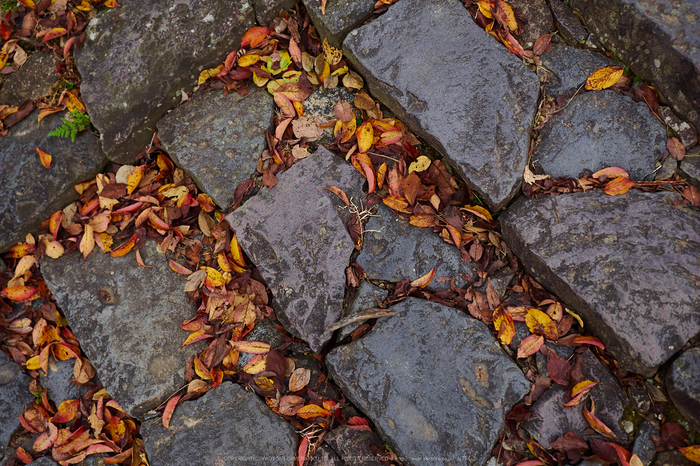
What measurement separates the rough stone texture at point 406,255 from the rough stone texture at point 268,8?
1.58 m

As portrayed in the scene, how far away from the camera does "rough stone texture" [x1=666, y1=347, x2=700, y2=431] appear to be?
2.14m

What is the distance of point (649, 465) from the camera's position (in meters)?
2.19

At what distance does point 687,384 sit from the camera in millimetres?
2160

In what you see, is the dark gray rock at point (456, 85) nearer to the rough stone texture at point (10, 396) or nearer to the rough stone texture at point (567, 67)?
the rough stone texture at point (567, 67)

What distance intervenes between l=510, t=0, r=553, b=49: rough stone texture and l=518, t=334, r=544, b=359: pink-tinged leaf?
1.79 m

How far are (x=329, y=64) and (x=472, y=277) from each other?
1.64 meters

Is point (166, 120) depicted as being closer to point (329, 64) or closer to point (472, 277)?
point (329, 64)

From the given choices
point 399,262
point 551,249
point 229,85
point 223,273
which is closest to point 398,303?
point 399,262

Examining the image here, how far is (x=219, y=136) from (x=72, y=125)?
3.40ft

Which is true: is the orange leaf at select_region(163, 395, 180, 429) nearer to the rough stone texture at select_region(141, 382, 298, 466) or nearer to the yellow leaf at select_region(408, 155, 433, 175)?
the rough stone texture at select_region(141, 382, 298, 466)

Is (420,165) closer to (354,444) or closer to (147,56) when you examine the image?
(354,444)

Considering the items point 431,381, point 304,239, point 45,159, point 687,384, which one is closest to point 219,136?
→ point 304,239

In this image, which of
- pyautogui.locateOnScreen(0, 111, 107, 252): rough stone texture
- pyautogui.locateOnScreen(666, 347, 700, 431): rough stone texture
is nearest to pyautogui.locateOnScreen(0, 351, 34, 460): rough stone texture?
pyautogui.locateOnScreen(0, 111, 107, 252): rough stone texture

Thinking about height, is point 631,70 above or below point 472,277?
above
